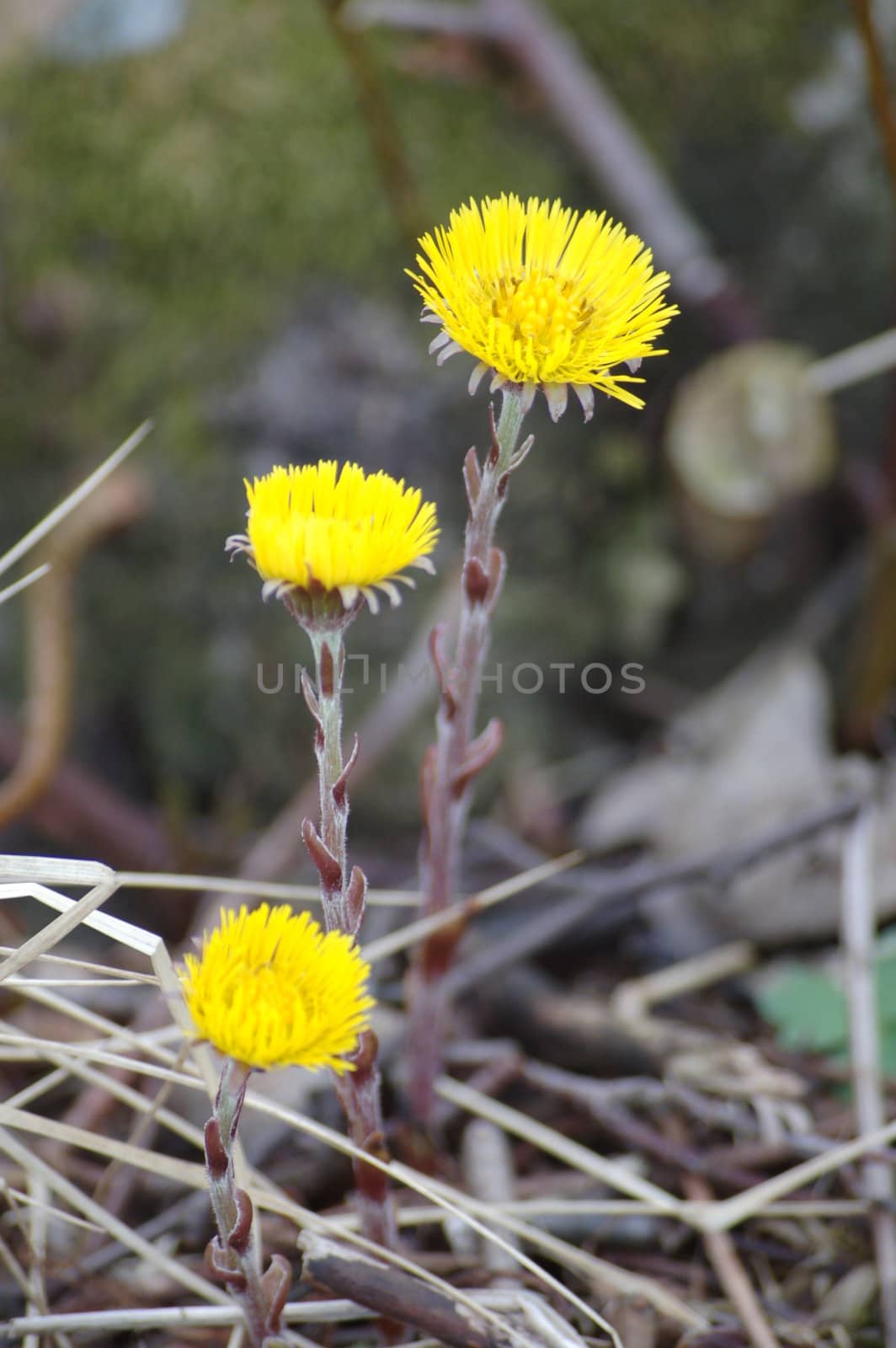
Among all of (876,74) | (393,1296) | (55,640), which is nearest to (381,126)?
(876,74)

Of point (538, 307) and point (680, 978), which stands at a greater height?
point (538, 307)

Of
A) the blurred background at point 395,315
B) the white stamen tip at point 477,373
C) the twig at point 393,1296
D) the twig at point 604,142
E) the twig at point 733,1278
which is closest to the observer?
the white stamen tip at point 477,373

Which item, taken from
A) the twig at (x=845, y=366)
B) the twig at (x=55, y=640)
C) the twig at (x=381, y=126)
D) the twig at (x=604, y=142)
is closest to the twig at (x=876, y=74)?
the twig at (x=845, y=366)

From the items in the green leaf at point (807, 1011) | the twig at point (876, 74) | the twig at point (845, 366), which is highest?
the twig at point (876, 74)

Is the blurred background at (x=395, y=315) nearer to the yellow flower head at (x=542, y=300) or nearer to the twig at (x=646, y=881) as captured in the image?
the twig at (x=646, y=881)

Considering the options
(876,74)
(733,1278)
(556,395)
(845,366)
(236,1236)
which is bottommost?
(733,1278)

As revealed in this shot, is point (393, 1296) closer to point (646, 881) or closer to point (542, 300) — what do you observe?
point (646, 881)

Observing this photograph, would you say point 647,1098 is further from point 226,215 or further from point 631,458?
point 226,215
